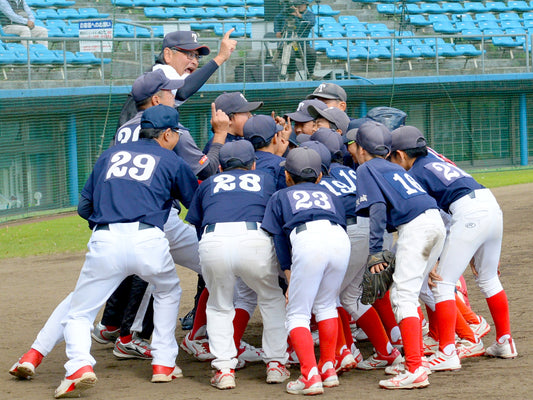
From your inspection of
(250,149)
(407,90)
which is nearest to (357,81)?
(407,90)

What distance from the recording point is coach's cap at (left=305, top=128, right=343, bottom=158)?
5.51m

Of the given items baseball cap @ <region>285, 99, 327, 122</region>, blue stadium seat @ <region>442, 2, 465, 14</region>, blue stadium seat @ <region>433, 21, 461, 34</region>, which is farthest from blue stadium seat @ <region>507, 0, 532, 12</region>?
baseball cap @ <region>285, 99, 327, 122</region>

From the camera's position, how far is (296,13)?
1655 centimetres

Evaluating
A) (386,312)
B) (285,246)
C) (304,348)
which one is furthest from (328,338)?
(386,312)

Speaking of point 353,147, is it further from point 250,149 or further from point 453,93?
point 453,93

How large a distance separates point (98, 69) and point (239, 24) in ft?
12.0

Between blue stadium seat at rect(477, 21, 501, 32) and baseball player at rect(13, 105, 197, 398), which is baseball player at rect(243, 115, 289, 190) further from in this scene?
blue stadium seat at rect(477, 21, 501, 32)

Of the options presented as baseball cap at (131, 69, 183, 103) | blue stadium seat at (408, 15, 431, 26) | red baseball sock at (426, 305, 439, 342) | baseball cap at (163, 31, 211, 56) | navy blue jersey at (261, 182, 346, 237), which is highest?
blue stadium seat at (408, 15, 431, 26)

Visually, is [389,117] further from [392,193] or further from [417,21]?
[417,21]

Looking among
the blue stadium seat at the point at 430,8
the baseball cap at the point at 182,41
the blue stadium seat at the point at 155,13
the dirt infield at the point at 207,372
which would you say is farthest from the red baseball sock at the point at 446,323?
the blue stadium seat at the point at 430,8

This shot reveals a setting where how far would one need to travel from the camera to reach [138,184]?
16.0ft

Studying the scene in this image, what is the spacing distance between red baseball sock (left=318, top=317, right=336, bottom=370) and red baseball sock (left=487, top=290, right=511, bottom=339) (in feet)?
3.79

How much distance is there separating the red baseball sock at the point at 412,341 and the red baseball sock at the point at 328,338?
0.40 metres

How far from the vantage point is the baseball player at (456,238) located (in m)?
4.93
